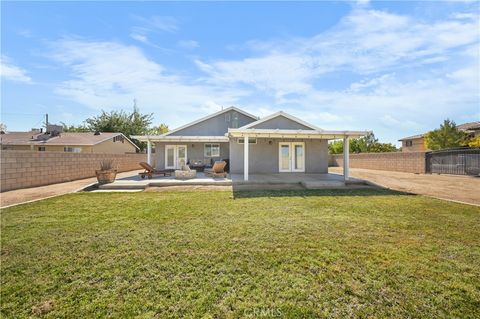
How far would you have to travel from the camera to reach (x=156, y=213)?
6.69 metres

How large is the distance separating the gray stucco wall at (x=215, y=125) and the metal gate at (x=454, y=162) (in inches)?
633

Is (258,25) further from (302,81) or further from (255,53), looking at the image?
(302,81)

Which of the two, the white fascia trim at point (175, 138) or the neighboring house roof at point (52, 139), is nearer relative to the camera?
the white fascia trim at point (175, 138)

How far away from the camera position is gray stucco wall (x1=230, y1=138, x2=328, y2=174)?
16156mm

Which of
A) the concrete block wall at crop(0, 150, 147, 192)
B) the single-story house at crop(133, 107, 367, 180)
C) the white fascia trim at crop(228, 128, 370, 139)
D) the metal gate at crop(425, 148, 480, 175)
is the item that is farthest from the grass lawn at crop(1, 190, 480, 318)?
the metal gate at crop(425, 148, 480, 175)

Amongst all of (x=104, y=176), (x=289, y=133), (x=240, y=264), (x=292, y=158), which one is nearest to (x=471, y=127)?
(x=292, y=158)

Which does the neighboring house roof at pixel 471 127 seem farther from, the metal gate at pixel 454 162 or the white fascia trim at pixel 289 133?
the white fascia trim at pixel 289 133

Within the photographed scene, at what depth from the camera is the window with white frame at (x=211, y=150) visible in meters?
19.9

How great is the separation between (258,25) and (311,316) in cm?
1236

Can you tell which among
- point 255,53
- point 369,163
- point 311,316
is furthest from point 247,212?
point 369,163

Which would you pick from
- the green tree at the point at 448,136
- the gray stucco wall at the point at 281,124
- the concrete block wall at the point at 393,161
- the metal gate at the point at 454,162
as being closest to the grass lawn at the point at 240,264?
the gray stucco wall at the point at 281,124

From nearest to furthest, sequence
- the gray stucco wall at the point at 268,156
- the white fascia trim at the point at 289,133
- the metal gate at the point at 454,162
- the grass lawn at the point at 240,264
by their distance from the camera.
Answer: the grass lawn at the point at 240,264 < the white fascia trim at the point at 289,133 < the metal gate at the point at 454,162 < the gray stucco wall at the point at 268,156

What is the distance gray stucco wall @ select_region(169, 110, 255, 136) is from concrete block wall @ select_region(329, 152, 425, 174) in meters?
15.1

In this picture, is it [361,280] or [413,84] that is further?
[413,84]
